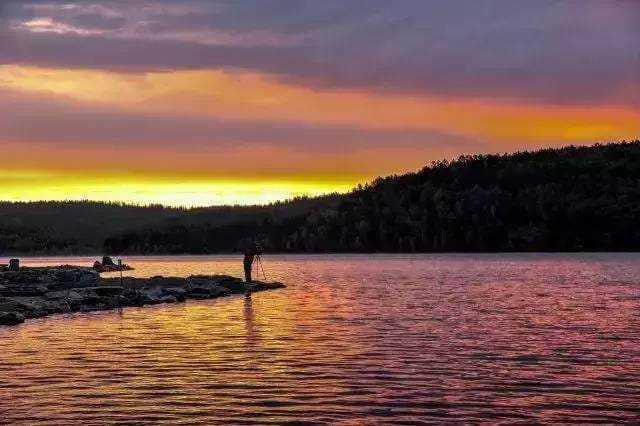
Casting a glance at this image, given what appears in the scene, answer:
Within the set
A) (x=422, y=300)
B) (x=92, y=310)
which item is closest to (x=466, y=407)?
(x=92, y=310)

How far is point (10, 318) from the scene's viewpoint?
42156 millimetres

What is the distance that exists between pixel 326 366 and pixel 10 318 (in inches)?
808

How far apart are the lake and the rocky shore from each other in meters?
2.94

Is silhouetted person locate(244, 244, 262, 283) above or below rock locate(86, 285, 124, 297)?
above

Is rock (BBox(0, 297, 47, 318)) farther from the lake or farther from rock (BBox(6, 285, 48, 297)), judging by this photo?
rock (BBox(6, 285, 48, 297))

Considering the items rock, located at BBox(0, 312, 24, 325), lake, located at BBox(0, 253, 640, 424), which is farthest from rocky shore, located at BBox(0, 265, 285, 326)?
lake, located at BBox(0, 253, 640, 424)

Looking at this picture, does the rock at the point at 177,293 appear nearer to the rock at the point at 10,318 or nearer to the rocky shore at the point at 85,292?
the rocky shore at the point at 85,292

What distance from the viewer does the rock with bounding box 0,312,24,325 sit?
41844mm

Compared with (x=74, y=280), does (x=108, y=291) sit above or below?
below

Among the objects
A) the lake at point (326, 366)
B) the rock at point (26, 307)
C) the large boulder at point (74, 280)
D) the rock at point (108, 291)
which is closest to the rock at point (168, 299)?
the rock at point (108, 291)

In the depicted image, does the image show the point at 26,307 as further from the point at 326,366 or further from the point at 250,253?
the point at 250,253

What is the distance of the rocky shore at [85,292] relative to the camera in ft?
157

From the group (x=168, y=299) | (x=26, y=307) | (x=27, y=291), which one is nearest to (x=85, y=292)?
(x=27, y=291)

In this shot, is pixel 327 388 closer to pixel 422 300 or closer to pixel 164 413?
pixel 164 413
